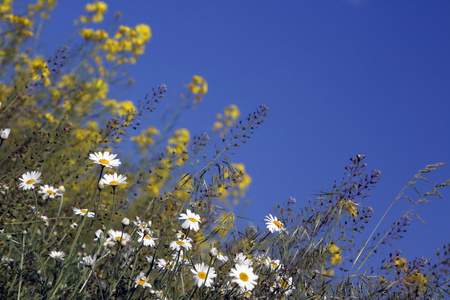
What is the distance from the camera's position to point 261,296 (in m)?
2.37

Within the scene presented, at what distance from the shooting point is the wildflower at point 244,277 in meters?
2.11

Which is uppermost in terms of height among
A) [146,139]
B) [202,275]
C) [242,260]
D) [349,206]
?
[146,139]

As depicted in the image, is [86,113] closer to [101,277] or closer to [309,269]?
[101,277]

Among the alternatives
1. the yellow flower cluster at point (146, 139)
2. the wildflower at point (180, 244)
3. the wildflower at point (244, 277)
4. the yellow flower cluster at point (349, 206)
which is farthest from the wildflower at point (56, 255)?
the yellow flower cluster at point (146, 139)

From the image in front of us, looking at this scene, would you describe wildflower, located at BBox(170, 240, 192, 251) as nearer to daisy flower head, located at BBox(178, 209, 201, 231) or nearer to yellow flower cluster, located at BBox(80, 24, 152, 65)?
daisy flower head, located at BBox(178, 209, 201, 231)

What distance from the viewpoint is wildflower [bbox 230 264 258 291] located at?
2.11 metres

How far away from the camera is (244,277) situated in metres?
2.16

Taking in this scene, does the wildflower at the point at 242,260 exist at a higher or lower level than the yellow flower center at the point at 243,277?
higher

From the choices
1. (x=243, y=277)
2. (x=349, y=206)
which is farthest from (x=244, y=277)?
(x=349, y=206)

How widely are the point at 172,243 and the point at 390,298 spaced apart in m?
1.25

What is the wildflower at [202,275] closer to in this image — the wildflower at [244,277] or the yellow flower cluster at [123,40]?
the wildflower at [244,277]

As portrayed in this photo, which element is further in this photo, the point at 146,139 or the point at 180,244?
the point at 146,139

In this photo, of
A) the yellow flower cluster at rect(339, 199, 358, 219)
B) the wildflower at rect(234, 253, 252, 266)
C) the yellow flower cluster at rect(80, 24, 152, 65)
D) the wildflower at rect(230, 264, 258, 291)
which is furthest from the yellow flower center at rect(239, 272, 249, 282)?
the yellow flower cluster at rect(80, 24, 152, 65)

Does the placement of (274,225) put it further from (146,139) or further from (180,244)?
(146,139)
